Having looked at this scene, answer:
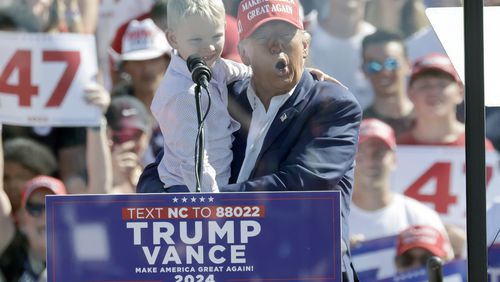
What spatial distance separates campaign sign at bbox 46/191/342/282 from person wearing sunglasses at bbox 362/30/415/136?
309 mm

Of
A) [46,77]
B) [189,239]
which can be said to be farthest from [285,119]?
[46,77]

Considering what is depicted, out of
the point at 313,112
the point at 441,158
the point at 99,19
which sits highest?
the point at 99,19

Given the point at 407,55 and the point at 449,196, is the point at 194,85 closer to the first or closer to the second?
the point at 407,55

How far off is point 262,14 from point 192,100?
361 millimetres

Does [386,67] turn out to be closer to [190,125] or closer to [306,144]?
[306,144]

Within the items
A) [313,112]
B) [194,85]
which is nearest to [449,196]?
[313,112]

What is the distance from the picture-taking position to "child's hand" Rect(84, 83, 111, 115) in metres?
2.75

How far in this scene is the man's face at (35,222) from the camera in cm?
272

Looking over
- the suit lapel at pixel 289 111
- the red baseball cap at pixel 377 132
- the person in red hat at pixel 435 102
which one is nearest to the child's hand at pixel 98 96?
the suit lapel at pixel 289 111

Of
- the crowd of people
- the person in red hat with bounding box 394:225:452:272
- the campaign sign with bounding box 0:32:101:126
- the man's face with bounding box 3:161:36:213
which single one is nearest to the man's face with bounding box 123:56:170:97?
the crowd of people

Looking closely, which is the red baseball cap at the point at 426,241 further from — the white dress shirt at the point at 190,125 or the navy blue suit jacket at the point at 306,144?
the white dress shirt at the point at 190,125

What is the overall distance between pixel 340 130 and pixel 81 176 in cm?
84

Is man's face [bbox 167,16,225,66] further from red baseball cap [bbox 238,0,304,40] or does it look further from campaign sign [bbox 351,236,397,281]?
campaign sign [bbox 351,236,397,281]

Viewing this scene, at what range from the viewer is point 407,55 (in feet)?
8.96
